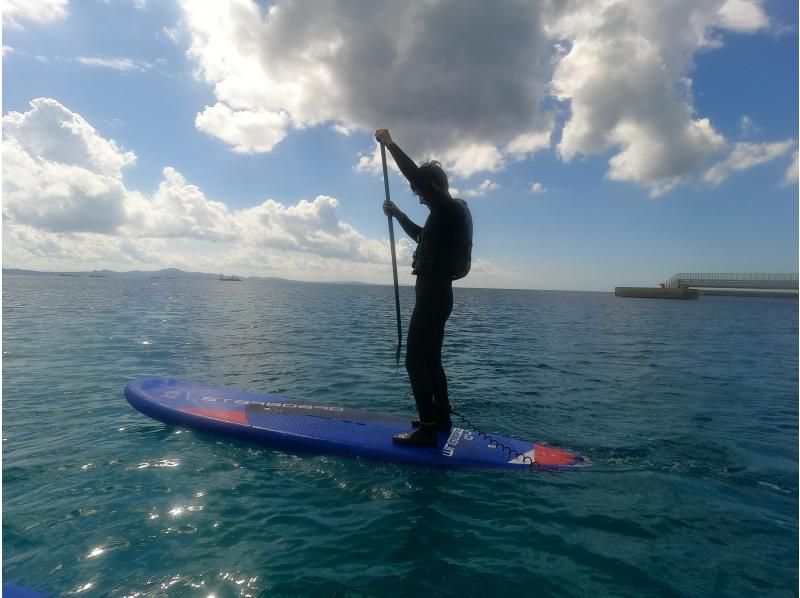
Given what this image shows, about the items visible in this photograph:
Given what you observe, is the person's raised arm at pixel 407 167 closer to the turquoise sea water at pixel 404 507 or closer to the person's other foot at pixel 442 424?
the person's other foot at pixel 442 424

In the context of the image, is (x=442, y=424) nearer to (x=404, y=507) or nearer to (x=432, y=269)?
(x=404, y=507)

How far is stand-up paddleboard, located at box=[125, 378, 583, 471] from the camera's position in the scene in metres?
5.02

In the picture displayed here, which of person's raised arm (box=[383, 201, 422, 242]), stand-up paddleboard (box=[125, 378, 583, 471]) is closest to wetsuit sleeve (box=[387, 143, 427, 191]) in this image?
person's raised arm (box=[383, 201, 422, 242])

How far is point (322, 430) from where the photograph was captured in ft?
18.1

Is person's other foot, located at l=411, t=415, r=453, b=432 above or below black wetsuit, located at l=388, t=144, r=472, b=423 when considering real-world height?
below

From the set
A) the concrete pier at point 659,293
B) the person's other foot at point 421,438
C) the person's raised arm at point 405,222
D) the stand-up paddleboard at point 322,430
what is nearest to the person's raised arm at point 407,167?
the person's raised arm at point 405,222

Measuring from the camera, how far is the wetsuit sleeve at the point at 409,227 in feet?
17.0

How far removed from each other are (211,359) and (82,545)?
944 centimetres

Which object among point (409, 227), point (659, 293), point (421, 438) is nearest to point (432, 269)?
point (409, 227)

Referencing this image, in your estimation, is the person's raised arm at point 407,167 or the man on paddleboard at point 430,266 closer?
the person's raised arm at point 407,167

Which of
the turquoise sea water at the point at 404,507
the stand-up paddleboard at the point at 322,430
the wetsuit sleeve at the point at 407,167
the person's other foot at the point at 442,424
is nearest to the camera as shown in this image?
the turquoise sea water at the point at 404,507

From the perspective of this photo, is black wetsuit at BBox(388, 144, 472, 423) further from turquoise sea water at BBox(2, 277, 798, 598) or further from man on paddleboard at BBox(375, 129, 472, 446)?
turquoise sea water at BBox(2, 277, 798, 598)

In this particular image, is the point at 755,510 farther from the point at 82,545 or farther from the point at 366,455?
the point at 82,545

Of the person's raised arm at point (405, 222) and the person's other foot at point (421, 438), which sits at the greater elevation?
the person's raised arm at point (405, 222)
